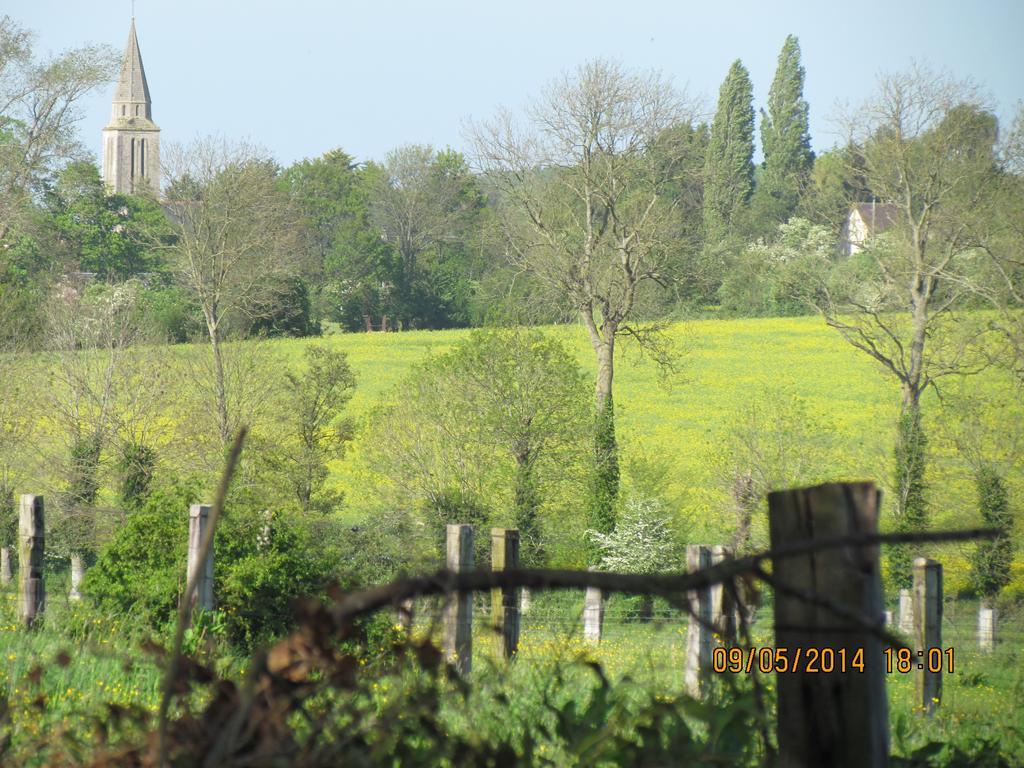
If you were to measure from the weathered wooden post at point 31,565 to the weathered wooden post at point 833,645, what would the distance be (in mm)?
7324

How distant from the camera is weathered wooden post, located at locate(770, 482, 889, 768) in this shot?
2.01m

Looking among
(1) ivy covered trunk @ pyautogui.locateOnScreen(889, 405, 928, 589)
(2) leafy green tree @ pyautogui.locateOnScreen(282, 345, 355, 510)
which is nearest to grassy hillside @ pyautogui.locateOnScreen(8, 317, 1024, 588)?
(1) ivy covered trunk @ pyautogui.locateOnScreen(889, 405, 928, 589)

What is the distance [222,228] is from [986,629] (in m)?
23.8

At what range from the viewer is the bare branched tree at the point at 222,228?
33.4 m

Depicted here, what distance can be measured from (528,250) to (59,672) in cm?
2590

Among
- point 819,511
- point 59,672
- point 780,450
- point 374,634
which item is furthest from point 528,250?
point 819,511

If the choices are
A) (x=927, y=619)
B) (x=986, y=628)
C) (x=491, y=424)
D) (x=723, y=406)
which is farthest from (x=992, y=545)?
(x=723, y=406)

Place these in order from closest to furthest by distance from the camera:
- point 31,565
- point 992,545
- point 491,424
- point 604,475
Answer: point 31,565, point 992,545, point 491,424, point 604,475

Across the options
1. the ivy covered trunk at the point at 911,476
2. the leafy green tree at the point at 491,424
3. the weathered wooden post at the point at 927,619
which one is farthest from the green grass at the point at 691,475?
the leafy green tree at the point at 491,424

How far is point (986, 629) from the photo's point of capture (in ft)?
55.9

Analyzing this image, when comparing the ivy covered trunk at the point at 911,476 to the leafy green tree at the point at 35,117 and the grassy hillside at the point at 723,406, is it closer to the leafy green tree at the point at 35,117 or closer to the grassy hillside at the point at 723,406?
the grassy hillside at the point at 723,406

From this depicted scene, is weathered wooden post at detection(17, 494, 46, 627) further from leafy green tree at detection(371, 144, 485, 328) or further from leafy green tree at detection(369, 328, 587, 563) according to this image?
leafy green tree at detection(371, 144, 485, 328)

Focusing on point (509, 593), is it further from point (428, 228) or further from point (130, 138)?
point (130, 138)

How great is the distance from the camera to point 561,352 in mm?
25016
